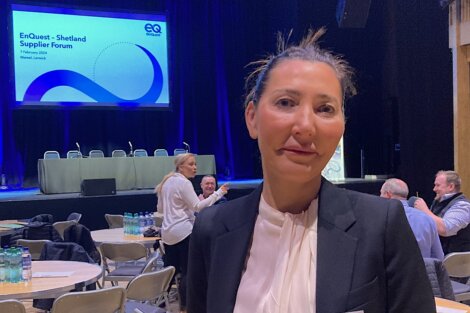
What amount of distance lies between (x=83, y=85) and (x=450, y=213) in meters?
8.92

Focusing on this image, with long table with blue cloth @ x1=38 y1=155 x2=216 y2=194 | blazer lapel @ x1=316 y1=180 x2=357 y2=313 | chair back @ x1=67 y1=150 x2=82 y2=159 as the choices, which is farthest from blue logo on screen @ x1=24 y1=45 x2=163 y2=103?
blazer lapel @ x1=316 y1=180 x2=357 y2=313

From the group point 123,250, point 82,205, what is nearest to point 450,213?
point 123,250

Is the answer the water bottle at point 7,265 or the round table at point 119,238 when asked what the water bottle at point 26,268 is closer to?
the water bottle at point 7,265

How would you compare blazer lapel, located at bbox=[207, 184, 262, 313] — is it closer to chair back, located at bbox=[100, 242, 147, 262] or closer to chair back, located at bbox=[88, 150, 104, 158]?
chair back, located at bbox=[100, 242, 147, 262]

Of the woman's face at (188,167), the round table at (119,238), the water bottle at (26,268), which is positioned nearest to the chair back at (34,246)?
the round table at (119,238)

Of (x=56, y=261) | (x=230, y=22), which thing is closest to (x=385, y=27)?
(x=230, y=22)

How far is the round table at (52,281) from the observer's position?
10.0ft

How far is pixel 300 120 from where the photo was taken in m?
0.80

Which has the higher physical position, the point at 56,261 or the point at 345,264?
the point at 345,264

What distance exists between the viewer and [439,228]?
418cm

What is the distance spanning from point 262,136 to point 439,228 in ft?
12.2

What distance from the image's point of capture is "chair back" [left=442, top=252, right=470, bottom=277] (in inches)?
154

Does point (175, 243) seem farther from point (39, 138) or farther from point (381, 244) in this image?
point (39, 138)

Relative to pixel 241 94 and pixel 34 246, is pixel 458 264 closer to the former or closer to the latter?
pixel 34 246
